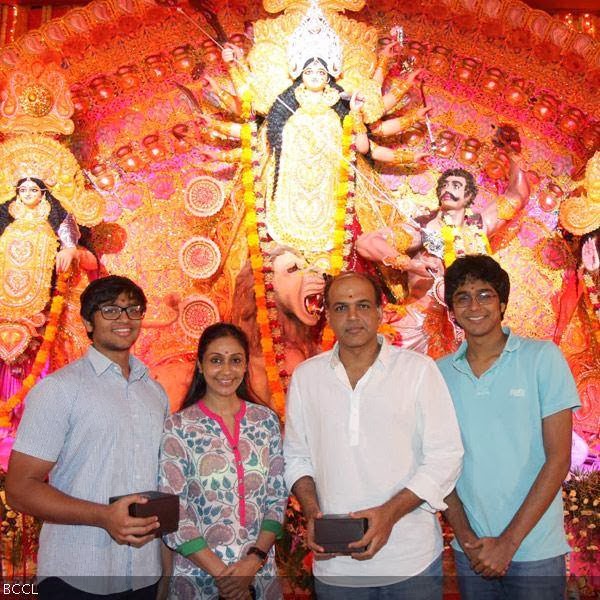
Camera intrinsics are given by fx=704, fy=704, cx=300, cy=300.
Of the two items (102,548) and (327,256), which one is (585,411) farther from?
(102,548)

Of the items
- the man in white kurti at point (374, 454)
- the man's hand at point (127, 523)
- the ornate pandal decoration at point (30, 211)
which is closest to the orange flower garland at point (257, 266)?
the ornate pandal decoration at point (30, 211)

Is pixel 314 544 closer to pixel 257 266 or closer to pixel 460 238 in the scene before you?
pixel 257 266

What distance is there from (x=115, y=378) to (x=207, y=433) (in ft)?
1.14

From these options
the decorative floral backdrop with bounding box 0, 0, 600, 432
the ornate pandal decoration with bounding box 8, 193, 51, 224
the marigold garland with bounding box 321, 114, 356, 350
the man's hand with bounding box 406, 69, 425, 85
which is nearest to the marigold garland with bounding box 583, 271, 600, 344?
the decorative floral backdrop with bounding box 0, 0, 600, 432

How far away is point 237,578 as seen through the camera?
2.07 metres

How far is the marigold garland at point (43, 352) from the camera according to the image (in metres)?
5.16

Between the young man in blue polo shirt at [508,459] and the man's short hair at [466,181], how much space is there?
3.31m

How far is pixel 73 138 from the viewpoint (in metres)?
5.60

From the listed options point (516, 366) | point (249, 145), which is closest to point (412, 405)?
point (516, 366)

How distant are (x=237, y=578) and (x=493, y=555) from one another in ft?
2.47

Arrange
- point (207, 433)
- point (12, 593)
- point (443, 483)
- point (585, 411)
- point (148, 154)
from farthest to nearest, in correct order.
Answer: point (148, 154), point (585, 411), point (12, 593), point (207, 433), point (443, 483)

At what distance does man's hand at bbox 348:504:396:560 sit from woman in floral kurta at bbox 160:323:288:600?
1.25 ft

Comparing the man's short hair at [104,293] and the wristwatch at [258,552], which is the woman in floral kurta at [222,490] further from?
the man's short hair at [104,293]

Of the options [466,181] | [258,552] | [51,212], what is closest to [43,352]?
[51,212]
